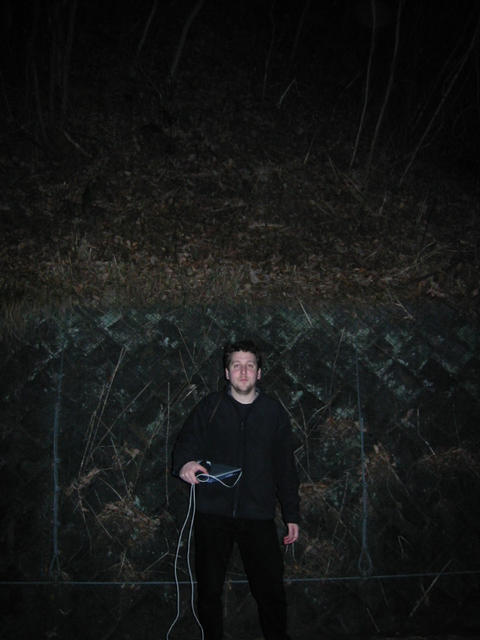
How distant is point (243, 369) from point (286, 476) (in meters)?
0.71

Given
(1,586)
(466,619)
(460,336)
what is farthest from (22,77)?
(466,619)

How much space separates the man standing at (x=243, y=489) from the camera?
93.6 inches

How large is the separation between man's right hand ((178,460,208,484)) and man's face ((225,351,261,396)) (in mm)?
503

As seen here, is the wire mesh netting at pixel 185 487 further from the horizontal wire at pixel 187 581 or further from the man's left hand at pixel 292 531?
the man's left hand at pixel 292 531

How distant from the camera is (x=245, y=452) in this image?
2557mm

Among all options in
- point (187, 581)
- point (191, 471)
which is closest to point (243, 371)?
point (191, 471)

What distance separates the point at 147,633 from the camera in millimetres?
2674

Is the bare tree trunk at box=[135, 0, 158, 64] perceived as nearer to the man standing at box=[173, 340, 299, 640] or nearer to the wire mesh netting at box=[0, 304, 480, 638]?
the wire mesh netting at box=[0, 304, 480, 638]

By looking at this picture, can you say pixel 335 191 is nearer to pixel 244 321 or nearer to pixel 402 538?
pixel 244 321

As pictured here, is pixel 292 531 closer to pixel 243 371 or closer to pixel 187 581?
pixel 187 581

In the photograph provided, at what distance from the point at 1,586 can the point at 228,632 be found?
1.48m

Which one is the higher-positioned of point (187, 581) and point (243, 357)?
point (243, 357)

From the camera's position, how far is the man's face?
2.59m

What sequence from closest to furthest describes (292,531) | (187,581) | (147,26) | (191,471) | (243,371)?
(191,471) < (292,531) < (243,371) < (187,581) < (147,26)
